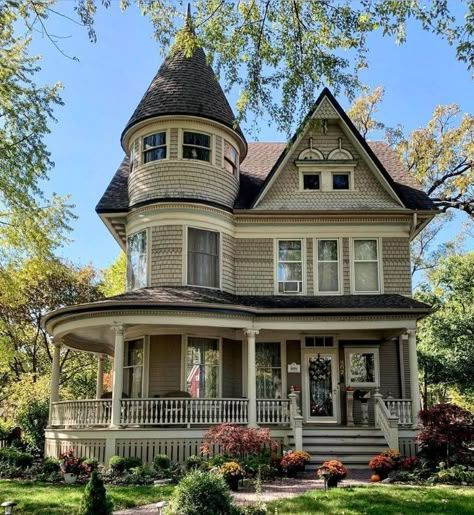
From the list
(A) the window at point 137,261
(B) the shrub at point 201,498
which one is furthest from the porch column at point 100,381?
(B) the shrub at point 201,498

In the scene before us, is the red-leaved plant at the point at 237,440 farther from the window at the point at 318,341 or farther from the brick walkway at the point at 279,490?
the window at the point at 318,341

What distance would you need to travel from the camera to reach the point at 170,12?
10930 mm

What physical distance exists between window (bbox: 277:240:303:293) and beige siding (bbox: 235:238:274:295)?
0.30 meters

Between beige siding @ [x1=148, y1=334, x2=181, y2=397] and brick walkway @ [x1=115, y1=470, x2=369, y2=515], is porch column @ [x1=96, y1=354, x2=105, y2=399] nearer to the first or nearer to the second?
beige siding @ [x1=148, y1=334, x2=181, y2=397]

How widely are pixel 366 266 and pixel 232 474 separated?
9.35 metres

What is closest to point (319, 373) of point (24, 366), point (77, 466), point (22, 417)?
point (77, 466)

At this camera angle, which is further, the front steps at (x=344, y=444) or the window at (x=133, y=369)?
the window at (x=133, y=369)

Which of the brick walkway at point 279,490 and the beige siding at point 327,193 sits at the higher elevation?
the beige siding at point 327,193

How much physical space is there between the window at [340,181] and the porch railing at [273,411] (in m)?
7.24

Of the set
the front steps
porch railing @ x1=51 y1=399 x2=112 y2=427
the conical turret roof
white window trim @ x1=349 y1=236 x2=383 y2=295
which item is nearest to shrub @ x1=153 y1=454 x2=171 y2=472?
porch railing @ x1=51 y1=399 x2=112 y2=427

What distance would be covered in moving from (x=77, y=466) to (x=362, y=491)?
603cm

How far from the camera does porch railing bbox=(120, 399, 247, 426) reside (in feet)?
46.7

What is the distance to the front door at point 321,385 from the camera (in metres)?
16.9

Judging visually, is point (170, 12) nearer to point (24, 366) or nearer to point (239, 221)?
point (239, 221)
